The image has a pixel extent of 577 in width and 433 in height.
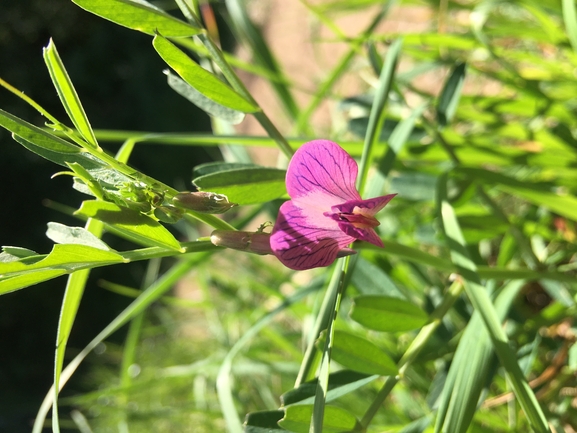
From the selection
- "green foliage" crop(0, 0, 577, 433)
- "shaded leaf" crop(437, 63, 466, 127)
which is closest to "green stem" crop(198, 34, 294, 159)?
"green foliage" crop(0, 0, 577, 433)

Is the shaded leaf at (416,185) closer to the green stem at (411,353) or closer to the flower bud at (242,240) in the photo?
the green stem at (411,353)

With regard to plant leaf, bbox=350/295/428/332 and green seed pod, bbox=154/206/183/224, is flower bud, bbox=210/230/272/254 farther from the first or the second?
plant leaf, bbox=350/295/428/332

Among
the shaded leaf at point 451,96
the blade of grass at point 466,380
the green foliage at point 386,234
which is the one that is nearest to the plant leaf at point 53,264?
the green foliage at point 386,234

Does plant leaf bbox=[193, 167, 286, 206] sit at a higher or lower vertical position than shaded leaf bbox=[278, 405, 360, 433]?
higher

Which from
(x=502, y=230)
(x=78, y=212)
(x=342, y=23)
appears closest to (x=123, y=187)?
(x=78, y=212)

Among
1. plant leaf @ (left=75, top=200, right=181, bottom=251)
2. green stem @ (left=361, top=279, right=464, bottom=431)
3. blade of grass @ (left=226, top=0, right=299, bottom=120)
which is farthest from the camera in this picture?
blade of grass @ (left=226, top=0, right=299, bottom=120)

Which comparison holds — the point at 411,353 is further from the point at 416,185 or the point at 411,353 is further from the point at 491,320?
the point at 416,185

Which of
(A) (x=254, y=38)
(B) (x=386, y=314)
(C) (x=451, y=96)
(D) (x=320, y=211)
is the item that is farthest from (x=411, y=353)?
(A) (x=254, y=38)
